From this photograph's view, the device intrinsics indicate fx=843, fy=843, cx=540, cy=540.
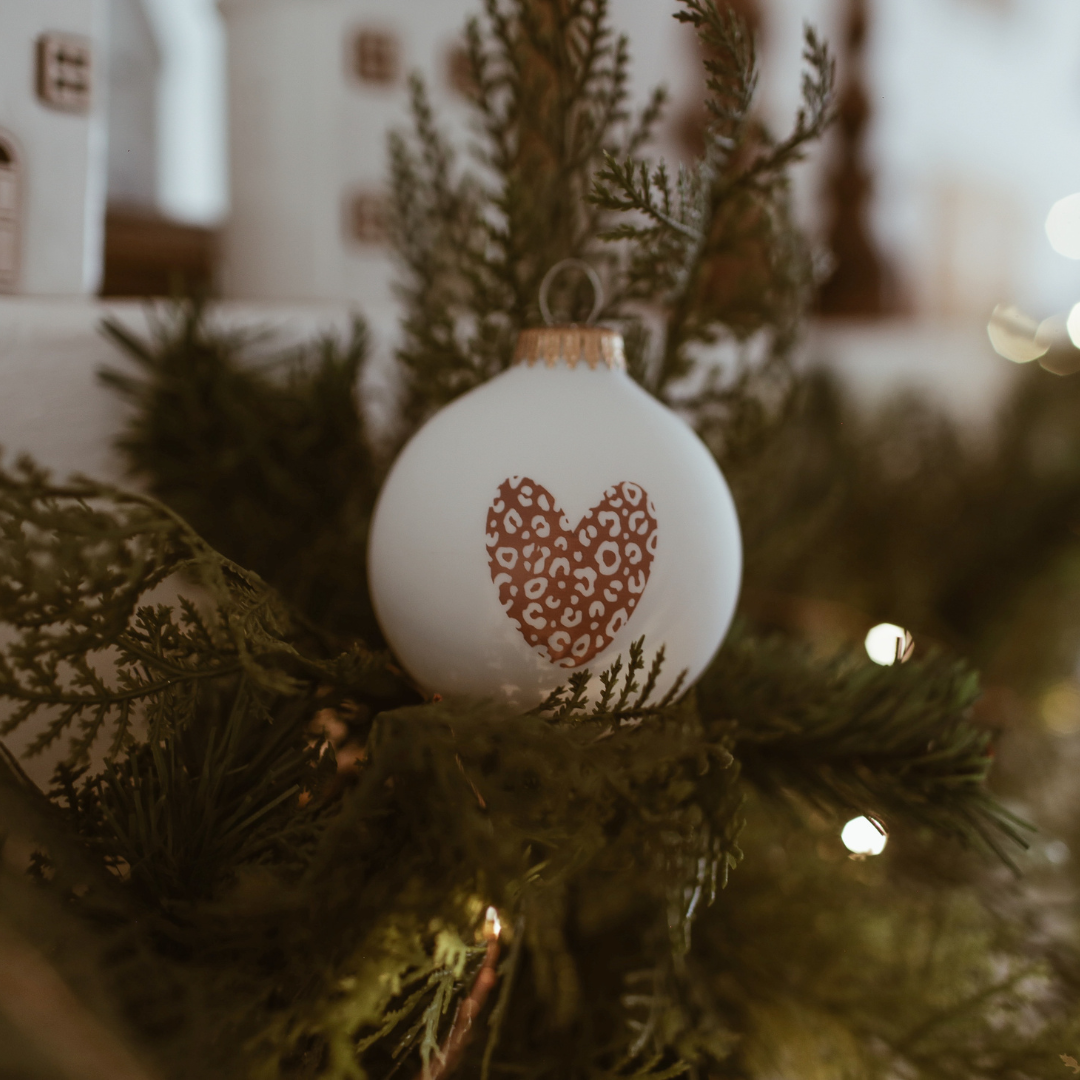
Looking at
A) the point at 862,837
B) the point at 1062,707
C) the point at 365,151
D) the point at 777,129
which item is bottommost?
the point at 1062,707

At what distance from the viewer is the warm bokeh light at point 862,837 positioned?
0.38 meters

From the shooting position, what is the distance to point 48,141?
19.3 inches

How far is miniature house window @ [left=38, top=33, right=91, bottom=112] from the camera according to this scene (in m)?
0.48

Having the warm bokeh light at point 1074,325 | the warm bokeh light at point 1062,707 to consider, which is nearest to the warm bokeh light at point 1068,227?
the warm bokeh light at point 1074,325

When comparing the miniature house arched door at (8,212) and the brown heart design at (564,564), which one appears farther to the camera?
the miniature house arched door at (8,212)

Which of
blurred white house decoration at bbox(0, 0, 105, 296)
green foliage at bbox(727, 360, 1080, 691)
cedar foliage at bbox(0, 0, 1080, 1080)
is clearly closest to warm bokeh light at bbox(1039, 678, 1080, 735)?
green foliage at bbox(727, 360, 1080, 691)

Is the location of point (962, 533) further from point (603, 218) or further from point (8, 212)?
point (8, 212)

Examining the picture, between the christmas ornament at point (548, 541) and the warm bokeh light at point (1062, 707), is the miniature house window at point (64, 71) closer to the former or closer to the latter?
the christmas ornament at point (548, 541)

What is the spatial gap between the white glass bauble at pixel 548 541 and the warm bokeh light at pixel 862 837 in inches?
4.2

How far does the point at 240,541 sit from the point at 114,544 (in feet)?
0.78

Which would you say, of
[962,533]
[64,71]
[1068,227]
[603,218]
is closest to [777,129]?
[1068,227]

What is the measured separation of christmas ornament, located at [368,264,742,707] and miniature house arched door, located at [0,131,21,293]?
11.5 inches

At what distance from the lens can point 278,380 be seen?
0.56 meters

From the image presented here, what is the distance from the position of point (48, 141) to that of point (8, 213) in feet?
0.17
